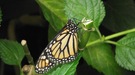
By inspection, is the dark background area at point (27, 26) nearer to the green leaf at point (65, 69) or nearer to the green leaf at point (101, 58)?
the green leaf at point (101, 58)

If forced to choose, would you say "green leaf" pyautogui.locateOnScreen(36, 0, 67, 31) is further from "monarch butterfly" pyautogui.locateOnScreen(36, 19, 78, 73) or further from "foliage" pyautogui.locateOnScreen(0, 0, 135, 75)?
"monarch butterfly" pyautogui.locateOnScreen(36, 19, 78, 73)

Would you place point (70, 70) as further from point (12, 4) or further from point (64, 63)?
point (12, 4)

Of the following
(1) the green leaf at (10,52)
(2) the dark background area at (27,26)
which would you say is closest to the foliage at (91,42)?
(1) the green leaf at (10,52)

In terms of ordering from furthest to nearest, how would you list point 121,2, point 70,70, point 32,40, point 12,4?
point 32,40, point 12,4, point 121,2, point 70,70

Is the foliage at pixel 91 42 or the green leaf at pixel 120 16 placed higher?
the foliage at pixel 91 42

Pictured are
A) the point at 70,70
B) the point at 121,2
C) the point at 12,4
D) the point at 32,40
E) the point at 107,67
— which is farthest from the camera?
the point at 32,40


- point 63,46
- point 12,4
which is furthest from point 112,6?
point 12,4

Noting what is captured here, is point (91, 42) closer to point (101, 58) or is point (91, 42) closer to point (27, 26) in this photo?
point (101, 58)

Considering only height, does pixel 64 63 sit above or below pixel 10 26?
above
